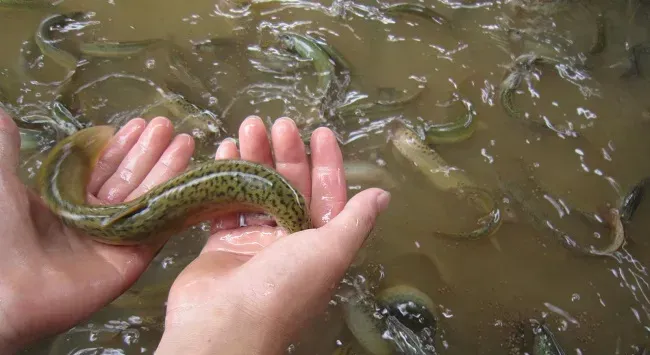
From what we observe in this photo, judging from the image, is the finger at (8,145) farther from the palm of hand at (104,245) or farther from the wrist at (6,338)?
the wrist at (6,338)

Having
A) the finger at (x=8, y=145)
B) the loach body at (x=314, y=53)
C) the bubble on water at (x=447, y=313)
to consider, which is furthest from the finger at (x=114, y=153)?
the bubble on water at (x=447, y=313)

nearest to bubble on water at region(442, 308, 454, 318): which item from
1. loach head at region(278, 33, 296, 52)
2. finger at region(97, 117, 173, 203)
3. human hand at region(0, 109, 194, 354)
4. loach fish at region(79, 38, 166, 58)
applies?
human hand at region(0, 109, 194, 354)

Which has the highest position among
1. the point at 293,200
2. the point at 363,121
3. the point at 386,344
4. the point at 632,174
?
the point at 293,200

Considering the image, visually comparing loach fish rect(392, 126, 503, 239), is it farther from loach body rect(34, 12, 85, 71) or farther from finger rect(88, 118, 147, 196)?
loach body rect(34, 12, 85, 71)

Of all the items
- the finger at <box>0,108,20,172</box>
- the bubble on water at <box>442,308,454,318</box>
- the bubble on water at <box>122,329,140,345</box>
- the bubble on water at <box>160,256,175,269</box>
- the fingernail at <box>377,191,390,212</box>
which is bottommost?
the bubble on water at <box>122,329,140,345</box>

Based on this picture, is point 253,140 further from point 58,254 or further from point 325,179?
point 58,254

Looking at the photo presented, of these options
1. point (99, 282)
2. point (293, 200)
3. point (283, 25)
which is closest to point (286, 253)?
point (293, 200)

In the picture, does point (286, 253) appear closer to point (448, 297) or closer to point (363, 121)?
point (448, 297)
